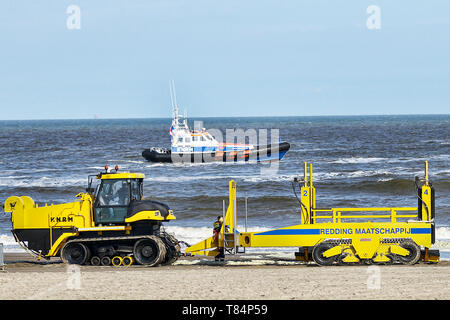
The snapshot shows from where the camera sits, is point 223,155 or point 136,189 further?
point 223,155

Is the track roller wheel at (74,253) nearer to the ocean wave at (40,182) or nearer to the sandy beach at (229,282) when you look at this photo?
the sandy beach at (229,282)

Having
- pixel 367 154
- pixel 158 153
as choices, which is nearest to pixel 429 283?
pixel 158 153

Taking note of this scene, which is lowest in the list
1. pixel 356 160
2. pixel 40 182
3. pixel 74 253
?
pixel 40 182

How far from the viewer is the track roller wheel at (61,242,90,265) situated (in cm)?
1609

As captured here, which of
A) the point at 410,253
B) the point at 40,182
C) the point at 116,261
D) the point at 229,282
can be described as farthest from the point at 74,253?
Answer: the point at 40,182

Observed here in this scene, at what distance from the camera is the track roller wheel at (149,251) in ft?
52.2

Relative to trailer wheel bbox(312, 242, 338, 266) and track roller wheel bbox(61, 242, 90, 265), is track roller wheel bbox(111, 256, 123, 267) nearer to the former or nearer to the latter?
track roller wheel bbox(61, 242, 90, 265)

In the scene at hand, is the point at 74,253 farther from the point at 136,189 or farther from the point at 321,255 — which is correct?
the point at 321,255

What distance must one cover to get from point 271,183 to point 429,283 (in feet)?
82.0

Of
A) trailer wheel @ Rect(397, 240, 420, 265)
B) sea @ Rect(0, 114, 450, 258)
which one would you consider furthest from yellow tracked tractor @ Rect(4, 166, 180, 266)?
trailer wheel @ Rect(397, 240, 420, 265)

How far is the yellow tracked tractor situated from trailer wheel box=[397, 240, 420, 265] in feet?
15.4

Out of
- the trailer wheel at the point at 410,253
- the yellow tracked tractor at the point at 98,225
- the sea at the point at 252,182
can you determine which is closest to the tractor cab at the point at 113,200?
the yellow tracked tractor at the point at 98,225

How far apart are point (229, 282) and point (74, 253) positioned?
441cm

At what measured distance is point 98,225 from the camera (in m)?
16.2
